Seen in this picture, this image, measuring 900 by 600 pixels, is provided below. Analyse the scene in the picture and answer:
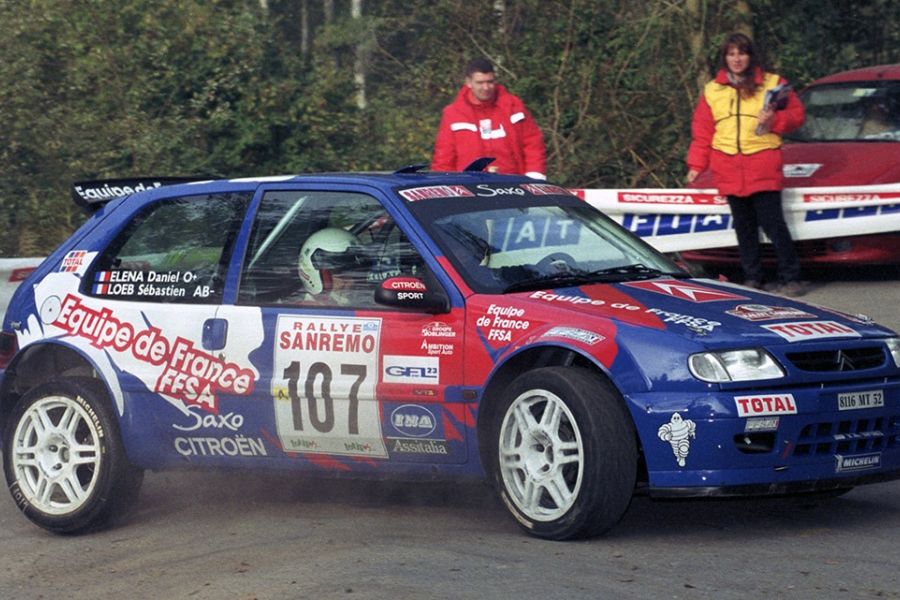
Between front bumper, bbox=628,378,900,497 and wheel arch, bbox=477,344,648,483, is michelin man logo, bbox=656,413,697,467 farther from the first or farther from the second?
wheel arch, bbox=477,344,648,483

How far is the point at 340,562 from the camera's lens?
6.15 metres

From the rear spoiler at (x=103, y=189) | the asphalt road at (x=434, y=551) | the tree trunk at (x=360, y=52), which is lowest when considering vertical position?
the asphalt road at (x=434, y=551)

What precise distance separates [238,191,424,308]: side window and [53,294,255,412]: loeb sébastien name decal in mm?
321

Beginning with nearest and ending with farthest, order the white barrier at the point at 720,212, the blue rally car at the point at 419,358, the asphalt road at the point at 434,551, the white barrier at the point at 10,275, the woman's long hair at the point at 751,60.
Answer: the asphalt road at the point at 434,551, the blue rally car at the point at 419,358, the white barrier at the point at 10,275, the woman's long hair at the point at 751,60, the white barrier at the point at 720,212

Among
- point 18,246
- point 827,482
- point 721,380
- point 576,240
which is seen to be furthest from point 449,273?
point 18,246

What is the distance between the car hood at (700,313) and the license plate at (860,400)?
0.24 meters

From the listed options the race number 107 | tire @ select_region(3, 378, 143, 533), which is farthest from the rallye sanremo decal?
tire @ select_region(3, 378, 143, 533)

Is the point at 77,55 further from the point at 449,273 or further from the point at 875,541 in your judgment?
the point at 875,541

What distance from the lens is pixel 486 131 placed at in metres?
11.0

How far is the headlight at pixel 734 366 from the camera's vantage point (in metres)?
6.05

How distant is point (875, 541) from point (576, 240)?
6.04ft

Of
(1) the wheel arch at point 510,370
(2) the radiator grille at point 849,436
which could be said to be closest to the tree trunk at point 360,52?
(1) the wheel arch at point 510,370

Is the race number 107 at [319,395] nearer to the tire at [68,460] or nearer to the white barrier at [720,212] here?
the tire at [68,460]

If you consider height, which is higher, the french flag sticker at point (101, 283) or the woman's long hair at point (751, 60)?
the woman's long hair at point (751, 60)
